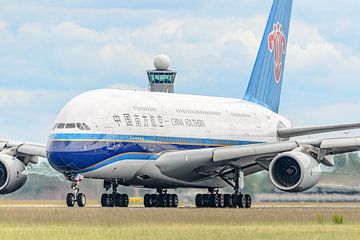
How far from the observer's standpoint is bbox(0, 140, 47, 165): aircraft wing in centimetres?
5191

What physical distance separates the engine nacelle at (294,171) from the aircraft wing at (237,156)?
2.30 feet

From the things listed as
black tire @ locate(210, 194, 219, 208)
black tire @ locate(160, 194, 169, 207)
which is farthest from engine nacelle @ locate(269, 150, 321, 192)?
black tire @ locate(160, 194, 169, 207)

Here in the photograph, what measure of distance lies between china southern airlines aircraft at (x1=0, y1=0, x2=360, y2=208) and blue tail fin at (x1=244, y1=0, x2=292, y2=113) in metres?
3.68

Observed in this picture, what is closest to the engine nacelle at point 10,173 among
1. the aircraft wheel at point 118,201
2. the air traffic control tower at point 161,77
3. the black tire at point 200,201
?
the aircraft wheel at point 118,201

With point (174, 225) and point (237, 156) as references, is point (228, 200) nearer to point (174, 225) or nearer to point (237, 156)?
point (237, 156)

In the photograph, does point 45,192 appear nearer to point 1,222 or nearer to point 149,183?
point 149,183

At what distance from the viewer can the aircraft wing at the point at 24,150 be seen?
51906mm

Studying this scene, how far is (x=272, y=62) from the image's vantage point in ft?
209

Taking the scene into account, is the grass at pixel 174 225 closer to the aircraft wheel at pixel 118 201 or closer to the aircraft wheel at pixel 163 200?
the aircraft wheel at pixel 118 201

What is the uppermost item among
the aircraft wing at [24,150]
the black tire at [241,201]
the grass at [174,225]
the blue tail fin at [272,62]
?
the blue tail fin at [272,62]

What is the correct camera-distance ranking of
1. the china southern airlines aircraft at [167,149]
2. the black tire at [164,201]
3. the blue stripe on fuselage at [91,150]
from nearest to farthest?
the blue stripe on fuselage at [91,150] → the china southern airlines aircraft at [167,149] → the black tire at [164,201]

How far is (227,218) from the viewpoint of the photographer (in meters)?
37.6

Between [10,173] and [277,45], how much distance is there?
767 inches

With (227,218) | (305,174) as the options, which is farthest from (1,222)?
(305,174)
